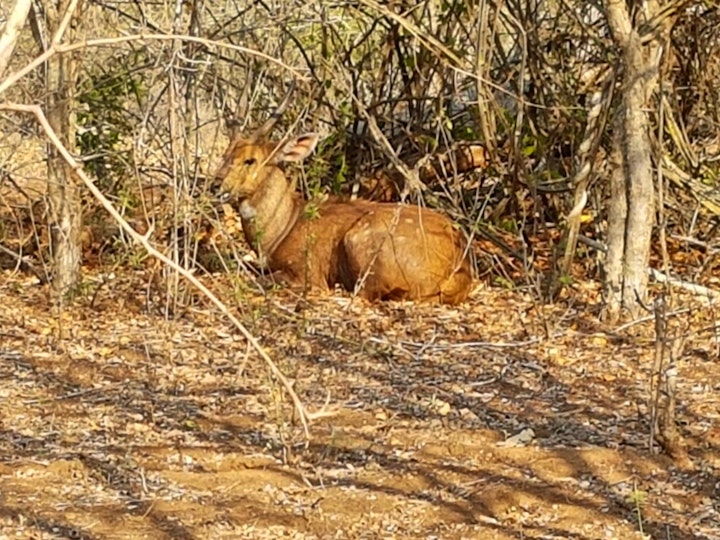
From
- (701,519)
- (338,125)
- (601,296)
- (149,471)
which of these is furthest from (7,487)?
(338,125)

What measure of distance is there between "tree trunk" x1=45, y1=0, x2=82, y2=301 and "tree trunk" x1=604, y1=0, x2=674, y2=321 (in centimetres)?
299

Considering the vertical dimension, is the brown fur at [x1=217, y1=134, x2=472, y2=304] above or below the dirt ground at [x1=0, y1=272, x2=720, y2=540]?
above

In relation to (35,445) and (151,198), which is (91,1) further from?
(35,445)

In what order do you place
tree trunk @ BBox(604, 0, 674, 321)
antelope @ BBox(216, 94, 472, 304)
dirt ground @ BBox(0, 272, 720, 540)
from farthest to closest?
antelope @ BBox(216, 94, 472, 304) → tree trunk @ BBox(604, 0, 674, 321) → dirt ground @ BBox(0, 272, 720, 540)

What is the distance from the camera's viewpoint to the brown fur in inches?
357

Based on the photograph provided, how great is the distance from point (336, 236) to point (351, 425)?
3.52 meters

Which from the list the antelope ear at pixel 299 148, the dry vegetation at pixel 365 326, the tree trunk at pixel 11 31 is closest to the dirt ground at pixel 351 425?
the dry vegetation at pixel 365 326

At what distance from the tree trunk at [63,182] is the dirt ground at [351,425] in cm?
24

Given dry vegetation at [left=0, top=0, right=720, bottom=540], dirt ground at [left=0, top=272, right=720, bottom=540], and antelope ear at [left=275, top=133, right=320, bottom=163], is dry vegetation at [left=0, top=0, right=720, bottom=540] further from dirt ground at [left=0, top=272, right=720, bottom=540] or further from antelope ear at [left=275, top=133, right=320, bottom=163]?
antelope ear at [left=275, top=133, right=320, bottom=163]

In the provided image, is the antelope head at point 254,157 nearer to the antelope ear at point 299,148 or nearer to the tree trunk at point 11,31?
the antelope ear at point 299,148

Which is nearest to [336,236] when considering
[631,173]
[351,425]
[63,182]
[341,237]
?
[341,237]

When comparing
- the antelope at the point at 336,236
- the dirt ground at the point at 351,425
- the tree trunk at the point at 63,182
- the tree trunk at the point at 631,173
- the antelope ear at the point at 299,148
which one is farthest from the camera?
the antelope ear at the point at 299,148

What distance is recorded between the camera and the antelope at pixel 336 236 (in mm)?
9078

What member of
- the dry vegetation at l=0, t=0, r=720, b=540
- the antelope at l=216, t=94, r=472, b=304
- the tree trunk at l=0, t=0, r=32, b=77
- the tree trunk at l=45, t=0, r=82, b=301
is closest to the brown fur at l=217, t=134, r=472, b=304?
the antelope at l=216, t=94, r=472, b=304
